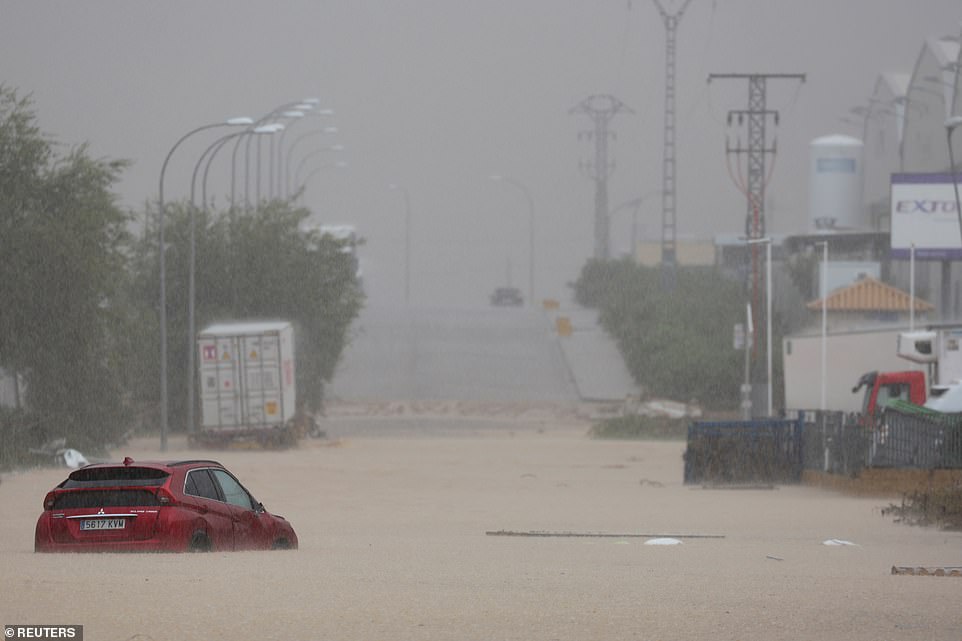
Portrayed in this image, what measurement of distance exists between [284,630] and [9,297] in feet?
102

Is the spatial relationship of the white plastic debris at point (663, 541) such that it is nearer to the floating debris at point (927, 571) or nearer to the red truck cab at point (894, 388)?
the floating debris at point (927, 571)

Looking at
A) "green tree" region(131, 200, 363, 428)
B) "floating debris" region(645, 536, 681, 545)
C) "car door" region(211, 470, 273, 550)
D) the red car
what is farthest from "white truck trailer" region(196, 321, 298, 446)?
the red car

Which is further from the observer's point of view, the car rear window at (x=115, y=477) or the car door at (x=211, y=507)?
the car door at (x=211, y=507)

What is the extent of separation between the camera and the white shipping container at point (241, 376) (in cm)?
4491

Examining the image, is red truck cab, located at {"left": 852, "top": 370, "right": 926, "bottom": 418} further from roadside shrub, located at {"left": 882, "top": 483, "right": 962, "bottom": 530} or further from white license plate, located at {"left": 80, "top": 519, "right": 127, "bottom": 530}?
white license plate, located at {"left": 80, "top": 519, "right": 127, "bottom": 530}

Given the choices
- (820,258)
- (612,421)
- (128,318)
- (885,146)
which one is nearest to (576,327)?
(820,258)

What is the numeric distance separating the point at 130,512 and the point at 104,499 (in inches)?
12.3

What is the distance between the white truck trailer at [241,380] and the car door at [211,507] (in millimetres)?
29726

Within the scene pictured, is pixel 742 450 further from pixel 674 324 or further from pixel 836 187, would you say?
pixel 836 187

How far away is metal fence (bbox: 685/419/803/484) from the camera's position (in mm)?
32594

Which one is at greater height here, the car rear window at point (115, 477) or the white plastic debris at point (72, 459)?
the car rear window at point (115, 477)

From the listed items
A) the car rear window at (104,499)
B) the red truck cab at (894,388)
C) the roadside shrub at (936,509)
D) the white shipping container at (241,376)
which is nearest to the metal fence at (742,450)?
the red truck cab at (894,388)

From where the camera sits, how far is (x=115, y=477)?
14.5m

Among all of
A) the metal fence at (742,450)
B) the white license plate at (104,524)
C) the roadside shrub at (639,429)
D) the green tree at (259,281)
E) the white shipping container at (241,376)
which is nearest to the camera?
the white license plate at (104,524)
